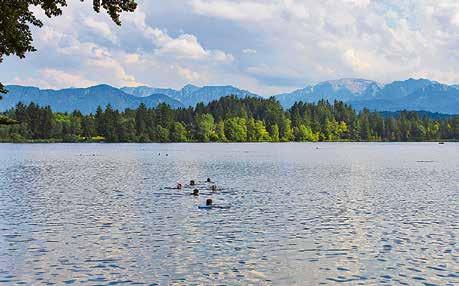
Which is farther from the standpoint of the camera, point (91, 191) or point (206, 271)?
point (91, 191)

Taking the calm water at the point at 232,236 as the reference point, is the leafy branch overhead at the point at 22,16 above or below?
above

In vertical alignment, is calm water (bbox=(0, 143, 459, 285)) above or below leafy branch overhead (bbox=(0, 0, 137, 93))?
below

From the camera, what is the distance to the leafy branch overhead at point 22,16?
26.5 m

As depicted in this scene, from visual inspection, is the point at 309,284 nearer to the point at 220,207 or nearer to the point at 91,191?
the point at 220,207

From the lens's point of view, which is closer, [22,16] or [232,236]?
[22,16]

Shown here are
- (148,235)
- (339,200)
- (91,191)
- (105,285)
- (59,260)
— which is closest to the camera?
(105,285)

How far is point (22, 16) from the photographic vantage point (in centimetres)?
3142

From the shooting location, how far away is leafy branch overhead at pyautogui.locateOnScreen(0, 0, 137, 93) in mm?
26484

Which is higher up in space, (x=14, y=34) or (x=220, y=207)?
(x=14, y=34)

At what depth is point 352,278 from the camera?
2894cm

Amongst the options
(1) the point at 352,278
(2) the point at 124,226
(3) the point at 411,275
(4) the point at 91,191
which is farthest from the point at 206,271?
(4) the point at 91,191

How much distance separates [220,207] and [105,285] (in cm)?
2834

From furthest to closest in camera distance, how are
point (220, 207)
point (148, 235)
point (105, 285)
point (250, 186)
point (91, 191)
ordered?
point (250, 186) < point (91, 191) < point (220, 207) < point (148, 235) < point (105, 285)

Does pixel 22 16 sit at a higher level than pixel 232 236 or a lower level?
higher
